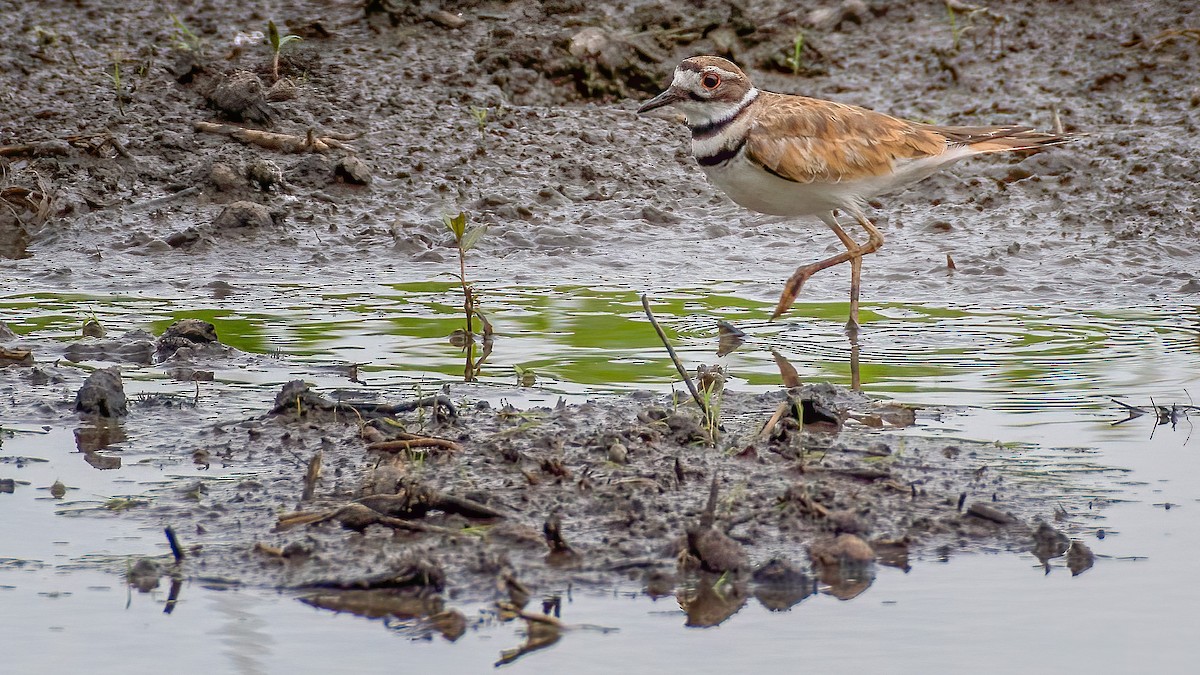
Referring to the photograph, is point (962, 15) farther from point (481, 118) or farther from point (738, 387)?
point (738, 387)

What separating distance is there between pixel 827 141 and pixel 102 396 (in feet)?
12.2

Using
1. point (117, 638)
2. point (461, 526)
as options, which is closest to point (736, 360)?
point (461, 526)

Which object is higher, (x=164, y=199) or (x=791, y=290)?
(x=164, y=199)

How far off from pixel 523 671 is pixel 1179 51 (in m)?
9.10

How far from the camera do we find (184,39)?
1088 centimetres

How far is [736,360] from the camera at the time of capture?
21.5ft

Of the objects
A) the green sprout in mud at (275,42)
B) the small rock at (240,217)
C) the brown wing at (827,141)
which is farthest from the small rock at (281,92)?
the brown wing at (827,141)

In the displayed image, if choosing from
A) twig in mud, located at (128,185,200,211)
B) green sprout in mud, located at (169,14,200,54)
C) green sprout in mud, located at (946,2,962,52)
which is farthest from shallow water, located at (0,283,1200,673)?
green sprout in mud, located at (946,2,962,52)

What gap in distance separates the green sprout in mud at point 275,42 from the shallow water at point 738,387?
9.08 feet

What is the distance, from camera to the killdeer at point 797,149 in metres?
7.36

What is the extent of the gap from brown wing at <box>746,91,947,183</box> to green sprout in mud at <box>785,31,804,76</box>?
9.86 ft

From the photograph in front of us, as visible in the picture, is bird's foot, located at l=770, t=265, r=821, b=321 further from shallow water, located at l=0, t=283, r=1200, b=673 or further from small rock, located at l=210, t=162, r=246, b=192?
small rock, located at l=210, t=162, r=246, b=192

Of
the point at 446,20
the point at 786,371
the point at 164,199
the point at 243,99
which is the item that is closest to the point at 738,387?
the point at 786,371

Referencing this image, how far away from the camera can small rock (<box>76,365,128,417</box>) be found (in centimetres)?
539
